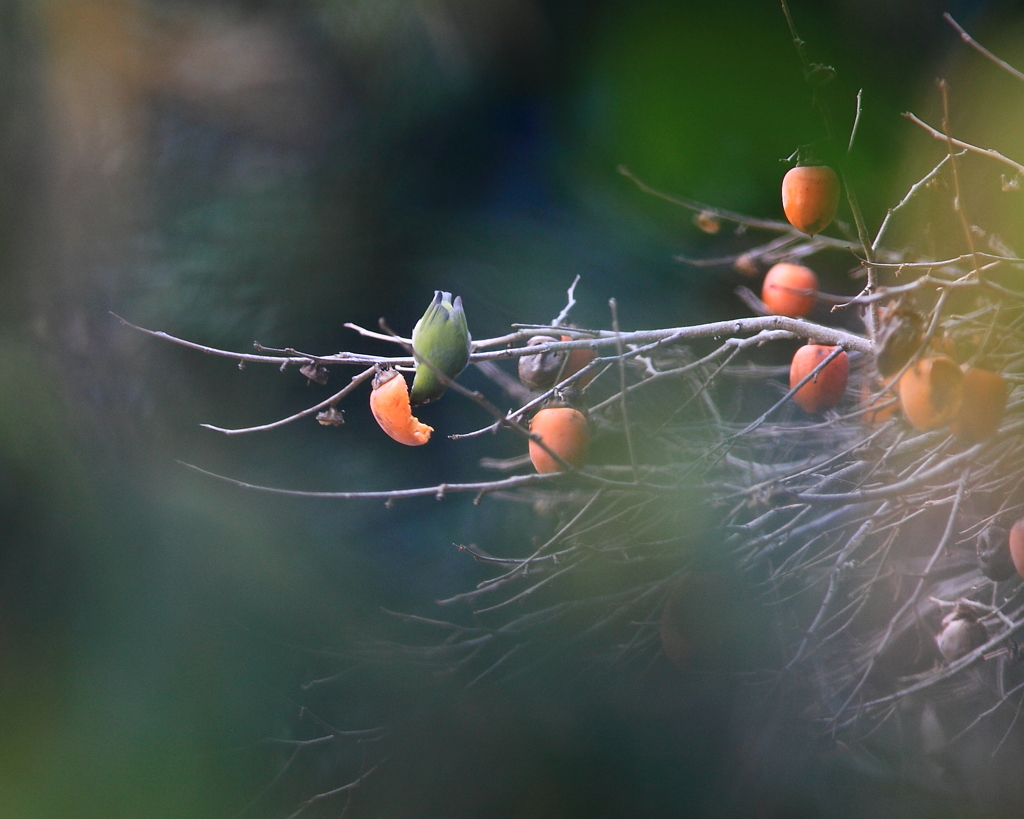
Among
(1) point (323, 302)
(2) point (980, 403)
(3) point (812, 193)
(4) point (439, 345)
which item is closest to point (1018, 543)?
(2) point (980, 403)

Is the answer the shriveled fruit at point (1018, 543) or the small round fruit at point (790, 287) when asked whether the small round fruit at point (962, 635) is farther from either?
the small round fruit at point (790, 287)

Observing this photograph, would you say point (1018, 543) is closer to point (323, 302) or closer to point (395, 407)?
point (395, 407)

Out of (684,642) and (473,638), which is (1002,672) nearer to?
(684,642)

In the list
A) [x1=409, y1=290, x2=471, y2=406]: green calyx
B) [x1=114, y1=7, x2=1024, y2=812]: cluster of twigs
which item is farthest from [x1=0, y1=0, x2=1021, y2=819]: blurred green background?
[x1=409, y1=290, x2=471, y2=406]: green calyx

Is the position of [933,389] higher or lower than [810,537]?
higher

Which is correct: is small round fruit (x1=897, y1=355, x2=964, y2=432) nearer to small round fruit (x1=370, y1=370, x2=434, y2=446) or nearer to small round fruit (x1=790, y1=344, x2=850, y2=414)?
small round fruit (x1=790, y1=344, x2=850, y2=414)

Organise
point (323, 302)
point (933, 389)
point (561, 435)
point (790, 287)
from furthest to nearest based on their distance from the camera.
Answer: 1. point (323, 302)
2. point (790, 287)
3. point (561, 435)
4. point (933, 389)
